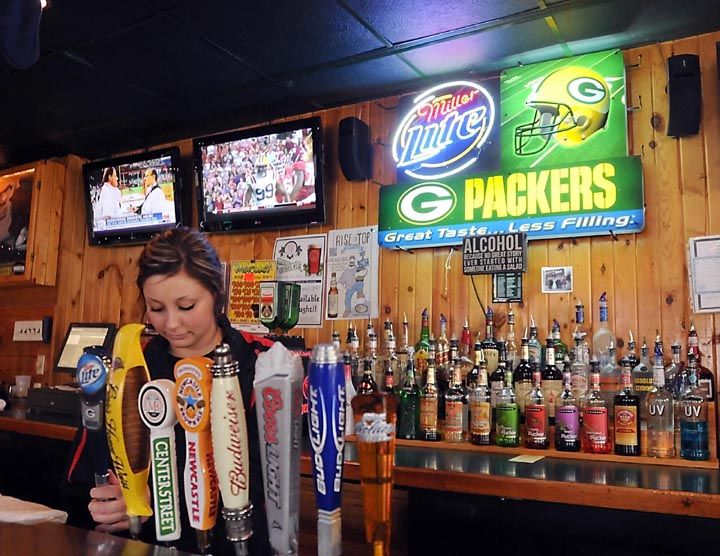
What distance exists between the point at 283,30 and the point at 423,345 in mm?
1438

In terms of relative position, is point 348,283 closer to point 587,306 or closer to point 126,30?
point 587,306

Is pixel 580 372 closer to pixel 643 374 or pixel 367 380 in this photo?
pixel 643 374

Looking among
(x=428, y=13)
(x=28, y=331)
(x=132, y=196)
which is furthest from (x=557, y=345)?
(x=28, y=331)

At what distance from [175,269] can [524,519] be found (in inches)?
47.8

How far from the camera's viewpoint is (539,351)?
8.29ft

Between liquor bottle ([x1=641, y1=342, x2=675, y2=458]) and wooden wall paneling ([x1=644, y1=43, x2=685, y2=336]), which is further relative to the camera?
wooden wall paneling ([x1=644, y1=43, x2=685, y2=336])

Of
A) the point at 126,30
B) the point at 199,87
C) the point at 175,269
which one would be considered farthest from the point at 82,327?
the point at 175,269

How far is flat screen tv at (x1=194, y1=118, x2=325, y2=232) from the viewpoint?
10.4ft

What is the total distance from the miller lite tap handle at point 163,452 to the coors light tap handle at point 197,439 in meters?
0.02

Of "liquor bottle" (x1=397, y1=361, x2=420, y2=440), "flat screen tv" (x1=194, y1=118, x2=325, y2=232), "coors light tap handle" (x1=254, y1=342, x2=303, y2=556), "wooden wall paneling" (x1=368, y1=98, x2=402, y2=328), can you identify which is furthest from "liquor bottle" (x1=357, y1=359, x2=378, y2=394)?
"coors light tap handle" (x1=254, y1=342, x2=303, y2=556)

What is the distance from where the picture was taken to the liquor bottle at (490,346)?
2607 millimetres

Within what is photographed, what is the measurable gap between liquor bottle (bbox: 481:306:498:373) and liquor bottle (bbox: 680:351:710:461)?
0.70 metres

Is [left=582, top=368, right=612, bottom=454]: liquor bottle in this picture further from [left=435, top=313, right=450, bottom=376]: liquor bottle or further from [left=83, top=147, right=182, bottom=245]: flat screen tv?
[left=83, top=147, right=182, bottom=245]: flat screen tv

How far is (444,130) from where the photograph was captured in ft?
9.55
